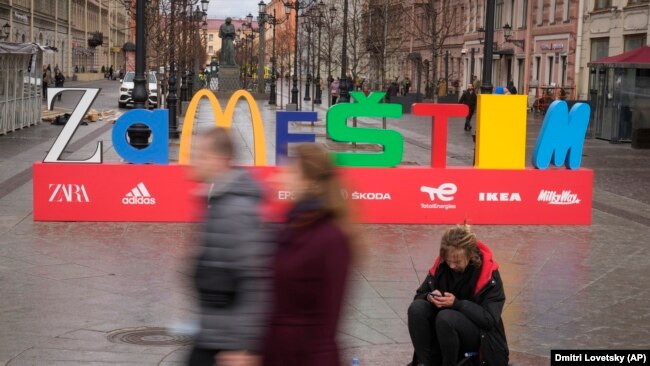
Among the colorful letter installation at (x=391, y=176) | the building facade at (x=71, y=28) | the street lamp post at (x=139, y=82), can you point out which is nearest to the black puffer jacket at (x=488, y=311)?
the colorful letter installation at (x=391, y=176)

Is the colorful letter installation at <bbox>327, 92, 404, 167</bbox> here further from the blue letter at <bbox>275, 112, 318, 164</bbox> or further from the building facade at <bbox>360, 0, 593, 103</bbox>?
the building facade at <bbox>360, 0, 593, 103</bbox>

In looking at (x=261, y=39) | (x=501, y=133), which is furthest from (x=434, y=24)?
(x=501, y=133)

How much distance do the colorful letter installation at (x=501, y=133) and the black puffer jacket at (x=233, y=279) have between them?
1006cm

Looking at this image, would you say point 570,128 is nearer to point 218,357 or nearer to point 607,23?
point 218,357

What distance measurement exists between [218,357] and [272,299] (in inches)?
18.8

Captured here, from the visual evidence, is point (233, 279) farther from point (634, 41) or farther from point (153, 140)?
point (634, 41)

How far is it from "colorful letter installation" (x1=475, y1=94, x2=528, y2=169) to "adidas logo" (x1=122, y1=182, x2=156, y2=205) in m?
4.89

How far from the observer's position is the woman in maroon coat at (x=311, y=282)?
14.3ft

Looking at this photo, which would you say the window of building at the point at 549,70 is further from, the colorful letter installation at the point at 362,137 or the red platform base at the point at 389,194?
the colorful letter installation at the point at 362,137

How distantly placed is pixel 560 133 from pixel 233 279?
10.4 meters

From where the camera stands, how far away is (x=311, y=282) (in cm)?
435

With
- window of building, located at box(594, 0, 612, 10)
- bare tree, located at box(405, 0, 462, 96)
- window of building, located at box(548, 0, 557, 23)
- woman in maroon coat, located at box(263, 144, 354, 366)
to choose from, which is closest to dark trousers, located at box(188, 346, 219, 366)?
woman in maroon coat, located at box(263, 144, 354, 366)

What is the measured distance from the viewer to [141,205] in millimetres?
13742

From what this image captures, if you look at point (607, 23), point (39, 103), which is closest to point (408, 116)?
point (607, 23)
